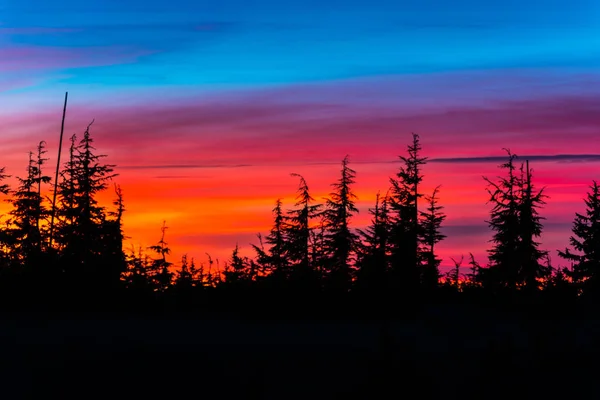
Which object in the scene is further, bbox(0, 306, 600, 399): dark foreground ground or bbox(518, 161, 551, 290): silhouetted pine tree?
bbox(518, 161, 551, 290): silhouetted pine tree

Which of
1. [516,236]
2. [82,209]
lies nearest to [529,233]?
[516,236]

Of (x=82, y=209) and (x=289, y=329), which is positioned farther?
(x=82, y=209)

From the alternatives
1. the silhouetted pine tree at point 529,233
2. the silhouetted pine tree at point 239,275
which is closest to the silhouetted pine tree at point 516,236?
the silhouetted pine tree at point 529,233

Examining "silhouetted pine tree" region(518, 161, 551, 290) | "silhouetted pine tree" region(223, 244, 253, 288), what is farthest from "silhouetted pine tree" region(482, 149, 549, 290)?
"silhouetted pine tree" region(223, 244, 253, 288)

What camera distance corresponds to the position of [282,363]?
11.7 m

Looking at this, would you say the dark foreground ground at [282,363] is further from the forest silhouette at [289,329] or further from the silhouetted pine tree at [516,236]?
the silhouetted pine tree at [516,236]

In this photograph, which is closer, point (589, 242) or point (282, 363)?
point (282, 363)

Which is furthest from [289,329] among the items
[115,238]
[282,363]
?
[115,238]

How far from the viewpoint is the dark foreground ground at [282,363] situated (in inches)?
410

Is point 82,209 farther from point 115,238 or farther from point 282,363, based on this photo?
point 282,363

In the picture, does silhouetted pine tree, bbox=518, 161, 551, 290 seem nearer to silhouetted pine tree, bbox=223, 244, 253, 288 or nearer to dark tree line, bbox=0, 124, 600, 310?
dark tree line, bbox=0, 124, 600, 310

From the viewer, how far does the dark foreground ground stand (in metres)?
10.4

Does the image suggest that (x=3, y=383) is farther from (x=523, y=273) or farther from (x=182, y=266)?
(x=523, y=273)

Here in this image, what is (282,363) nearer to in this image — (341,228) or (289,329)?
(289,329)
